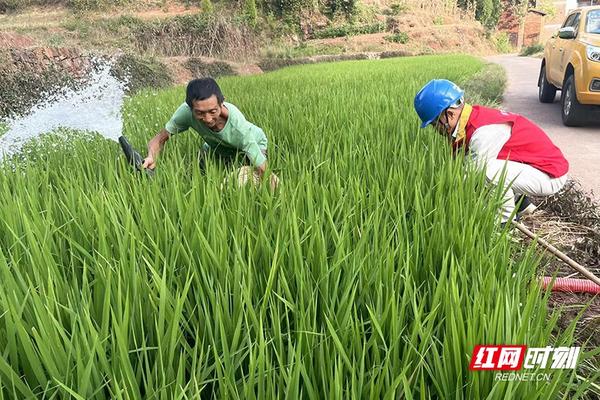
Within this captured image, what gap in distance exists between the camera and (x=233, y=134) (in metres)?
2.27

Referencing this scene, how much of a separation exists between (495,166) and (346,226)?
3.89ft

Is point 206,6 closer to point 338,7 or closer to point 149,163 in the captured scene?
point 338,7

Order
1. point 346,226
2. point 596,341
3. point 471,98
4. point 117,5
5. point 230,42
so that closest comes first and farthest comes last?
point 346,226, point 596,341, point 471,98, point 230,42, point 117,5

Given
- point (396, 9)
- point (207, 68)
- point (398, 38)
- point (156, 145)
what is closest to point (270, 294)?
point (156, 145)

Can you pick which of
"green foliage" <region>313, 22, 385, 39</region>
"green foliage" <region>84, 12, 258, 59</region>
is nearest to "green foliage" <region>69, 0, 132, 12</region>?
"green foliage" <region>84, 12, 258, 59</region>

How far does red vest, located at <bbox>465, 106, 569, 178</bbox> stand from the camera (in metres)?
2.10

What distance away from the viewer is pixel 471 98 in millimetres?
4770

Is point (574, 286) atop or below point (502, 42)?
below

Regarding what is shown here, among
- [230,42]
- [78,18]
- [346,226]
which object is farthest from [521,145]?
[78,18]

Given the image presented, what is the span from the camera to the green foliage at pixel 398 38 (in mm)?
21741

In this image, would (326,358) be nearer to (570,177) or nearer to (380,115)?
(380,115)

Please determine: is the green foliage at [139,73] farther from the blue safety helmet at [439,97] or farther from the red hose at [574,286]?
the red hose at [574,286]

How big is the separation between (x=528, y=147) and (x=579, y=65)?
2888 mm

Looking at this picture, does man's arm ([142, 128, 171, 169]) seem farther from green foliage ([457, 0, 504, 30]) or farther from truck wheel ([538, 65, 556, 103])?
green foliage ([457, 0, 504, 30])
